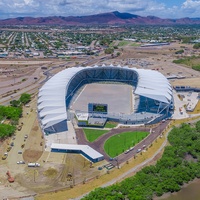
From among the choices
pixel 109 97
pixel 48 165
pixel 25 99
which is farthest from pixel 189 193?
pixel 25 99

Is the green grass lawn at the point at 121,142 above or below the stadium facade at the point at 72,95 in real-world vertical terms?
below

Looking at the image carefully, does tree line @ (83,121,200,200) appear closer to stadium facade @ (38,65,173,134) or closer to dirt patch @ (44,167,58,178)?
dirt patch @ (44,167,58,178)

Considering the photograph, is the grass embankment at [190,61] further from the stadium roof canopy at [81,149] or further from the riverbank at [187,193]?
the riverbank at [187,193]

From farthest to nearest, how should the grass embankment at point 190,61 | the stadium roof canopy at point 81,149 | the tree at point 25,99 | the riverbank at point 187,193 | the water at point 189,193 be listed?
the grass embankment at point 190,61 < the tree at point 25,99 < the stadium roof canopy at point 81,149 < the water at point 189,193 < the riverbank at point 187,193

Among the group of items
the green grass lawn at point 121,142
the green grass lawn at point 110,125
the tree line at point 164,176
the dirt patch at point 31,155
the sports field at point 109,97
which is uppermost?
the tree line at point 164,176

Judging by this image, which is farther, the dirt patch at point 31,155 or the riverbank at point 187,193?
the dirt patch at point 31,155

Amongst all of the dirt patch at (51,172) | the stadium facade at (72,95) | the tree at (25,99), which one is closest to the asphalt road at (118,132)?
the stadium facade at (72,95)

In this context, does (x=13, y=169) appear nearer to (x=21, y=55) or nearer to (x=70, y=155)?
(x=70, y=155)
